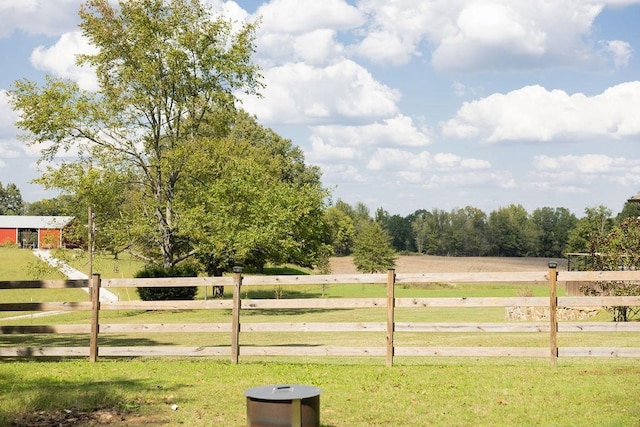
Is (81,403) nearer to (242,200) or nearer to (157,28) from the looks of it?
(242,200)

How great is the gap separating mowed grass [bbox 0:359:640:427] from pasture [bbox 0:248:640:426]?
0.5 inches

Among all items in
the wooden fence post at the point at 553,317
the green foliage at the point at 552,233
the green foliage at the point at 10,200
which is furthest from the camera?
the green foliage at the point at 10,200

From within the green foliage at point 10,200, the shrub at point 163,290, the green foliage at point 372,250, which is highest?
the green foliage at point 10,200

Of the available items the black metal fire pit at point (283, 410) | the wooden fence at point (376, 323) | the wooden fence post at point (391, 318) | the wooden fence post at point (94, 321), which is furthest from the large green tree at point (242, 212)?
the black metal fire pit at point (283, 410)

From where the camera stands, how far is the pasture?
9023 millimetres

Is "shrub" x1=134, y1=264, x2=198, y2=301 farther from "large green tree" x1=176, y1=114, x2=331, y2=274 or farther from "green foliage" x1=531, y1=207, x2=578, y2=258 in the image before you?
"green foliage" x1=531, y1=207, x2=578, y2=258

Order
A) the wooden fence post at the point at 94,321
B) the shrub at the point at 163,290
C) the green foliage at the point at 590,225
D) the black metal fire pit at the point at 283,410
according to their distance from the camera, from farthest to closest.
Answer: the green foliage at the point at 590,225 → the shrub at the point at 163,290 → the wooden fence post at the point at 94,321 → the black metal fire pit at the point at 283,410

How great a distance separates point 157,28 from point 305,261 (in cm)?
1418

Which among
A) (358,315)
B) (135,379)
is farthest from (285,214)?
(135,379)

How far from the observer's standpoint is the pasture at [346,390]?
902 cm

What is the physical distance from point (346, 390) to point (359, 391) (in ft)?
0.60

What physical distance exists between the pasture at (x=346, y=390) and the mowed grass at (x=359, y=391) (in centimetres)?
1

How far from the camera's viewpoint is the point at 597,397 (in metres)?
9.87

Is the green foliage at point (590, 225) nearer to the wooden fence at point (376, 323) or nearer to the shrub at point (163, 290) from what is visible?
the shrub at point (163, 290)
